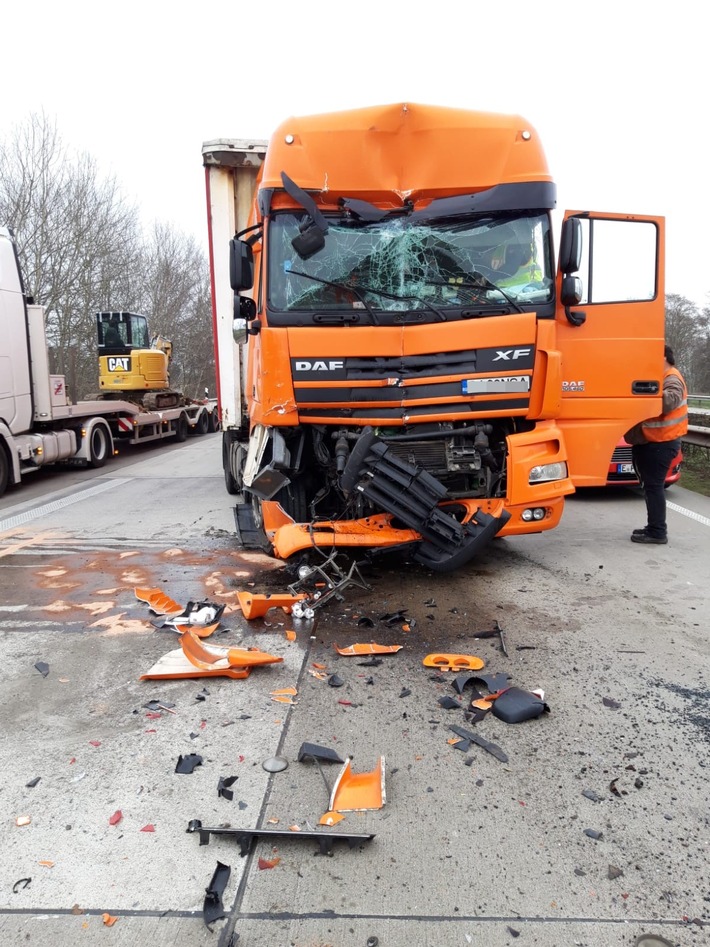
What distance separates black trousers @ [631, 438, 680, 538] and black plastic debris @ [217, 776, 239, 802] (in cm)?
518

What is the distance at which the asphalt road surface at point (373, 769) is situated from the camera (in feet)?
7.04

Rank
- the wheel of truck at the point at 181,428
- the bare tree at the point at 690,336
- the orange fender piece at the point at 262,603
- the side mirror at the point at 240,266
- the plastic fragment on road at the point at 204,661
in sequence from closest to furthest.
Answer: the plastic fragment on road at the point at 204,661 < the orange fender piece at the point at 262,603 < the side mirror at the point at 240,266 < the wheel of truck at the point at 181,428 < the bare tree at the point at 690,336

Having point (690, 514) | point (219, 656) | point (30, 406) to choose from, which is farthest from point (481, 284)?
point (30, 406)

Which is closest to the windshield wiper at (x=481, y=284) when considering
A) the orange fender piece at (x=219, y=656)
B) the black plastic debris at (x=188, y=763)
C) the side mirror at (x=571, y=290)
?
the side mirror at (x=571, y=290)

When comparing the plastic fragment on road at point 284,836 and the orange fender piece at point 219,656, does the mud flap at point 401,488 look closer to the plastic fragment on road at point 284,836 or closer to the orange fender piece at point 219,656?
the orange fender piece at point 219,656

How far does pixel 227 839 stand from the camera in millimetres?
2471

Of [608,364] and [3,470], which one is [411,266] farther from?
[3,470]

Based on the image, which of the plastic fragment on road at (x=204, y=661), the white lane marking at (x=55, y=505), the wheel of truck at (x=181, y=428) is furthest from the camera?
the wheel of truck at (x=181, y=428)

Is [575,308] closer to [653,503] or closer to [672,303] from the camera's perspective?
[653,503]

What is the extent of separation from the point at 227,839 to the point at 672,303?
139ft

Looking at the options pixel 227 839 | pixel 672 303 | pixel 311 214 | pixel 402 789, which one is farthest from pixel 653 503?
pixel 672 303

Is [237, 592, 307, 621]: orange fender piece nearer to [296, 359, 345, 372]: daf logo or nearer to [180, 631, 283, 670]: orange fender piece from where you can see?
[180, 631, 283, 670]: orange fender piece

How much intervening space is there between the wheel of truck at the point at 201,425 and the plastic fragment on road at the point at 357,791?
19.9m

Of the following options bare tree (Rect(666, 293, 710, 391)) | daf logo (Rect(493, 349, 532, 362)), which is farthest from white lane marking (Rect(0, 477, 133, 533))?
bare tree (Rect(666, 293, 710, 391))
